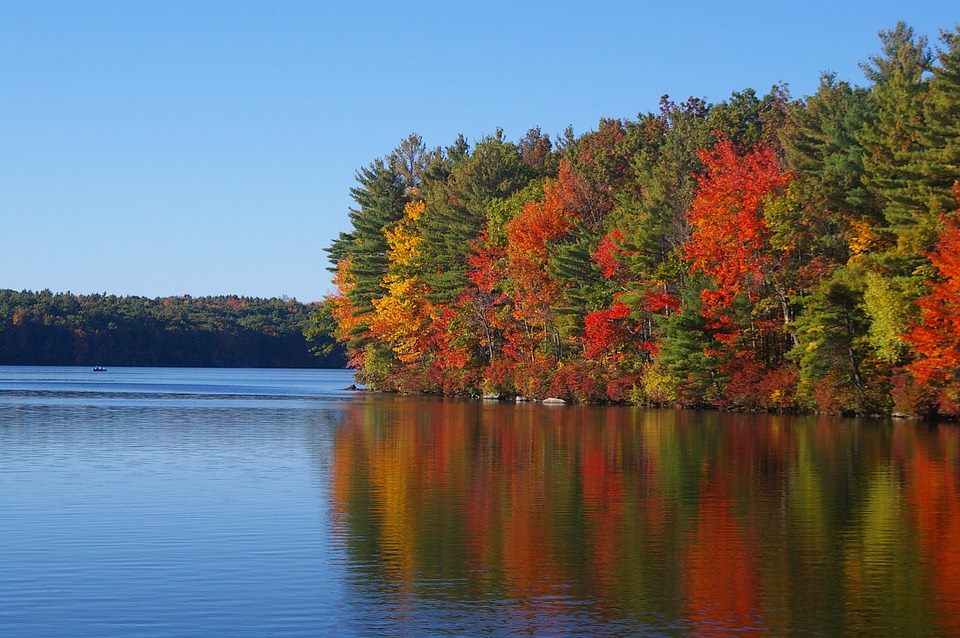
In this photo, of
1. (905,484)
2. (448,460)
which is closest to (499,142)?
(448,460)

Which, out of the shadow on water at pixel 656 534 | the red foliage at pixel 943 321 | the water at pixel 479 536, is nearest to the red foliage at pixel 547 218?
the red foliage at pixel 943 321

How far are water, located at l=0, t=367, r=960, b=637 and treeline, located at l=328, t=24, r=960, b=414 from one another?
48.2 ft

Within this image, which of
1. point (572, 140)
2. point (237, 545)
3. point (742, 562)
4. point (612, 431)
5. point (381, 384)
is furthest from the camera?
point (572, 140)

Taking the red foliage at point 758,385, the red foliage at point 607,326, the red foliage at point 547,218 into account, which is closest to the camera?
the red foliage at point 758,385

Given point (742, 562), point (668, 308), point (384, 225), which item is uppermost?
point (384, 225)

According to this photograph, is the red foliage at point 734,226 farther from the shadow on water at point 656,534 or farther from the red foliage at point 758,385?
the shadow on water at point 656,534

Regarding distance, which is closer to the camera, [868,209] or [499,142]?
[868,209]

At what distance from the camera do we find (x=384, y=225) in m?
111

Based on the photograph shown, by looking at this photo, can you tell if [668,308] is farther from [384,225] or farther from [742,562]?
[742,562]

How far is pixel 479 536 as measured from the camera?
75.8 ft

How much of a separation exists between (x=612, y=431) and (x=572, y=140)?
6777cm

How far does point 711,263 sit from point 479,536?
152ft

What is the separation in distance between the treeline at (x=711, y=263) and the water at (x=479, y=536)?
48.2 ft

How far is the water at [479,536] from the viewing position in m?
16.7
